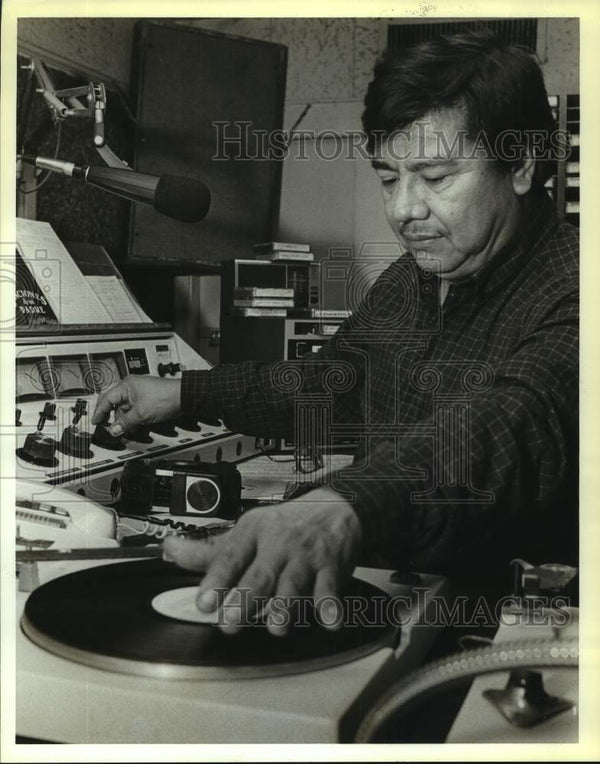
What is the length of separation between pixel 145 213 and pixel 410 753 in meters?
1.09

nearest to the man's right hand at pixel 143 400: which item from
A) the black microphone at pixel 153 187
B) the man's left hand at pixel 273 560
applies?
the black microphone at pixel 153 187

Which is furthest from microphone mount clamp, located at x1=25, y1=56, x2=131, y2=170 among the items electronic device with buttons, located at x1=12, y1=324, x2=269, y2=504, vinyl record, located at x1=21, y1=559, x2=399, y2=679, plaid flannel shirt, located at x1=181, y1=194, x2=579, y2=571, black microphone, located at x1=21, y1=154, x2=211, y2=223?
vinyl record, located at x1=21, y1=559, x2=399, y2=679

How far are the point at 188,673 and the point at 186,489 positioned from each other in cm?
43

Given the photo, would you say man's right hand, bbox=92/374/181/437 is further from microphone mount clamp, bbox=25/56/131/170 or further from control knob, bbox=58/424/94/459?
microphone mount clamp, bbox=25/56/131/170

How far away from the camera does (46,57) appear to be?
4.13 ft

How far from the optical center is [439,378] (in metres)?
1.22

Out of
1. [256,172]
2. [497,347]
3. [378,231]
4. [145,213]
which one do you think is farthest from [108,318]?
[497,347]

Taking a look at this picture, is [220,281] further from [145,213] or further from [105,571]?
[105,571]

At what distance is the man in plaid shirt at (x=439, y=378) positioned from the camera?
34.0 inches

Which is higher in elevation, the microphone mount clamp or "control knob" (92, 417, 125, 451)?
the microphone mount clamp

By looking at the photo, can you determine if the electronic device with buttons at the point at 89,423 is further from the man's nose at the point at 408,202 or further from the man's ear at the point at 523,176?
the man's ear at the point at 523,176

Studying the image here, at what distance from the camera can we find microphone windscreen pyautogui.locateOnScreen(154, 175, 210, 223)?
127 cm

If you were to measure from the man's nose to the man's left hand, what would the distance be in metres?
0.51

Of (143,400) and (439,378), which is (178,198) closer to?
(143,400)
